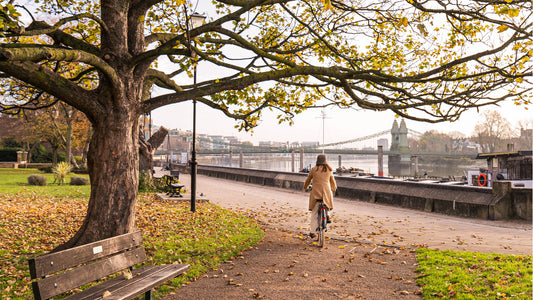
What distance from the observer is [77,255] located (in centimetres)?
435

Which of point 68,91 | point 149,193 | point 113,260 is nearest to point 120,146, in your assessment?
point 68,91

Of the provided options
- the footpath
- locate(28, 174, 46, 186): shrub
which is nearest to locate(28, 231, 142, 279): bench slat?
the footpath

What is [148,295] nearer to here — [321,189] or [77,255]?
[77,255]

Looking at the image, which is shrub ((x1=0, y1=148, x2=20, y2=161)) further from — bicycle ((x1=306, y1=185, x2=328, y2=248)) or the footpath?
bicycle ((x1=306, y1=185, x2=328, y2=248))

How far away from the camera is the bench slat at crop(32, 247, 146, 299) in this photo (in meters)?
3.81

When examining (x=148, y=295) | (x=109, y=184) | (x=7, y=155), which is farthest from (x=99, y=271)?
(x=7, y=155)

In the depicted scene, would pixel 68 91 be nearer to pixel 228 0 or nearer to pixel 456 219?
pixel 228 0

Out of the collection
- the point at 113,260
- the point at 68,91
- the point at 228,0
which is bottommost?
the point at 113,260

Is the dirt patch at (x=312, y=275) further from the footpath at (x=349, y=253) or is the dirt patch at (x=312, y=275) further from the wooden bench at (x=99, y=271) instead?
the wooden bench at (x=99, y=271)

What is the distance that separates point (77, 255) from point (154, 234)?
175 inches

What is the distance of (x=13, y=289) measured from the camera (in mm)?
5340

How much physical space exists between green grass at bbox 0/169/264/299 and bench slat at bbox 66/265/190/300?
41 centimetres

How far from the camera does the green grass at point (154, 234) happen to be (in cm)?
614

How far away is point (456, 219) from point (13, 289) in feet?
36.9
